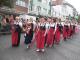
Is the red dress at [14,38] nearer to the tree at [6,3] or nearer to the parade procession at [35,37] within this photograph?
the parade procession at [35,37]

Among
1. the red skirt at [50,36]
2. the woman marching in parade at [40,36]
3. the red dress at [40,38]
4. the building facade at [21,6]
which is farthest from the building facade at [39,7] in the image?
the red dress at [40,38]

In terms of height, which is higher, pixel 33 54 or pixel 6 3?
pixel 6 3

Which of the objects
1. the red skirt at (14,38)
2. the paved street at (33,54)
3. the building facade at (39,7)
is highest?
the building facade at (39,7)

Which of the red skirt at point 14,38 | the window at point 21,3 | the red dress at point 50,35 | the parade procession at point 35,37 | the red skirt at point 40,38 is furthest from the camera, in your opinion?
the window at point 21,3

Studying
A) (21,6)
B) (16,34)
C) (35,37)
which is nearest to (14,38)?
(16,34)

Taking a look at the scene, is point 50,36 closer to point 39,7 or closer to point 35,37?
point 35,37

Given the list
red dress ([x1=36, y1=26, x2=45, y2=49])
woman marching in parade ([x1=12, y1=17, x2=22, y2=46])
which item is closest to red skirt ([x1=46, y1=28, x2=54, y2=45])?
woman marching in parade ([x1=12, y1=17, x2=22, y2=46])

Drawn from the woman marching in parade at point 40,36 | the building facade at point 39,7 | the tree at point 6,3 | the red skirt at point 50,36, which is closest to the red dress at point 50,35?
the red skirt at point 50,36

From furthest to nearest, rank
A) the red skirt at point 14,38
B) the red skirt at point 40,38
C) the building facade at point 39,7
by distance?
the building facade at point 39,7
the red skirt at point 14,38
the red skirt at point 40,38

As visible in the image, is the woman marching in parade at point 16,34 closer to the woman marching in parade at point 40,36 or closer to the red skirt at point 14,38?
the red skirt at point 14,38

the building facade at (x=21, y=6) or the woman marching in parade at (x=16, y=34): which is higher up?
the building facade at (x=21, y=6)

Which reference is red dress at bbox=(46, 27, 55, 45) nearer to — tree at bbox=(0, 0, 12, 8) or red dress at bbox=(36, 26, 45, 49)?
red dress at bbox=(36, 26, 45, 49)

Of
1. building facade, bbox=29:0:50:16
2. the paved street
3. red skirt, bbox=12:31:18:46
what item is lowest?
the paved street

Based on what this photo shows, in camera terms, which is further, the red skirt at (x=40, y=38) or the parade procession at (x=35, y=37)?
the red skirt at (x=40, y=38)
